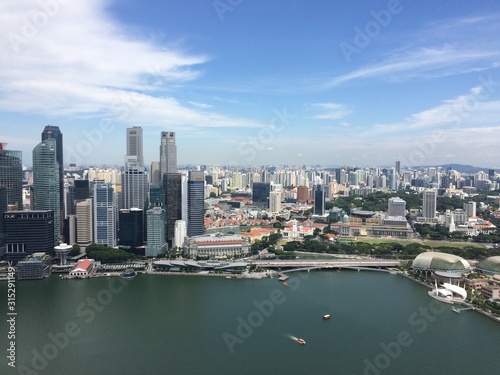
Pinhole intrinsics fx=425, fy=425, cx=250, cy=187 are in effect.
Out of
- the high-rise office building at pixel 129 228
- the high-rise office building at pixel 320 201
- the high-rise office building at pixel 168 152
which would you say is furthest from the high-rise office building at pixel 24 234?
the high-rise office building at pixel 320 201

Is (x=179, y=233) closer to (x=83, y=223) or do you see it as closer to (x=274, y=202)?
(x=83, y=223)

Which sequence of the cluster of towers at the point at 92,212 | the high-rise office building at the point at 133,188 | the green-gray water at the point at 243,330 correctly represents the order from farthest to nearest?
the high-rise office building at the point at 133,188
the cluster of towers at the point at 92,212
the green-gray water at the point at 243,330

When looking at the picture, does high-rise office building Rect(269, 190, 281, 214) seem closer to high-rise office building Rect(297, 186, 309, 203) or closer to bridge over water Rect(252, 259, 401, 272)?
high-rise office building Rect(297, 186, 309, 203)

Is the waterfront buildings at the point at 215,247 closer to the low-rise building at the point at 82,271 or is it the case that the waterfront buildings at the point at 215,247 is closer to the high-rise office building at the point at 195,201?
the high-rise office building at the point at 195,201

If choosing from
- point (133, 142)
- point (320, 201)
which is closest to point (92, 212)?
point (133, 142)

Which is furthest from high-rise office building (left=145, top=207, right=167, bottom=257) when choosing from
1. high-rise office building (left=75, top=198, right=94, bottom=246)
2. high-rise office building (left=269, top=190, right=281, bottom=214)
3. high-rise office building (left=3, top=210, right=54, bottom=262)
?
high-rise office building (left=269, top=190, right=281, bottom=214)

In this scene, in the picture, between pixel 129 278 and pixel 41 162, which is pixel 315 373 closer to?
pixel 129 278
